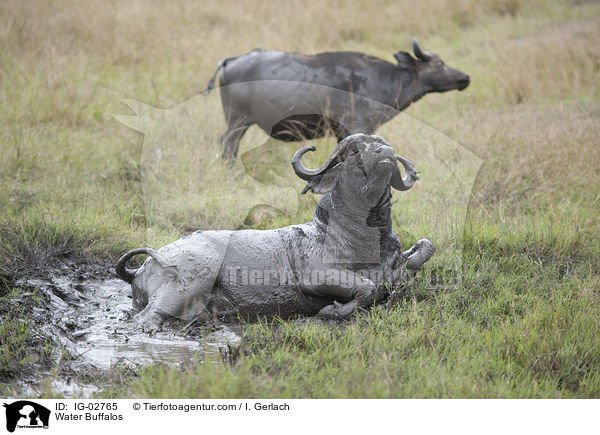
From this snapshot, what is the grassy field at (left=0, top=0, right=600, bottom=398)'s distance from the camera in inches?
139

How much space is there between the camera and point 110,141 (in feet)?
27.2

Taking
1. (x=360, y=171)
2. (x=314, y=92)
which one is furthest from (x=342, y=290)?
(x=314, y=92)

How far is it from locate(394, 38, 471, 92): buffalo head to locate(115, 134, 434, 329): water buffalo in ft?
12.9

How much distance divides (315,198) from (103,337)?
116 inches

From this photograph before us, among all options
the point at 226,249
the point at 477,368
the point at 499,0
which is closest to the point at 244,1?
the point at 499,0

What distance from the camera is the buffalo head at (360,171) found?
3.89 metres

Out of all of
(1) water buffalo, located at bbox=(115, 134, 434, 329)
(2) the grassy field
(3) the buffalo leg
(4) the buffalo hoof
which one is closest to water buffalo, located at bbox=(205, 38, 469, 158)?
(2) the grassy field

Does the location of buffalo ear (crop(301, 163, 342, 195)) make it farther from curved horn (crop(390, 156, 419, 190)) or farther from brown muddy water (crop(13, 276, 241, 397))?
brown muddy water (crop(13, 276, 241, 397))

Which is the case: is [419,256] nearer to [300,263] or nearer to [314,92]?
[300,263]

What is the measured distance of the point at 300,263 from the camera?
4227 mm
